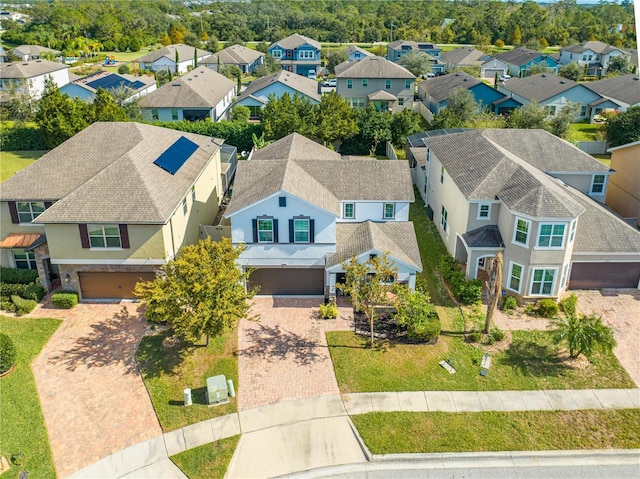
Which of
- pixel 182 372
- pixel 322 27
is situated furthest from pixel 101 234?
pixel 322 27

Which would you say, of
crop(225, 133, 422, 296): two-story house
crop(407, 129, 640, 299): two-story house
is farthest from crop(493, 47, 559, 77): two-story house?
crop(225, 133, 422, 296): two-story house

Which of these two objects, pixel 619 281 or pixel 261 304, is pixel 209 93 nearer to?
pixel 261 304

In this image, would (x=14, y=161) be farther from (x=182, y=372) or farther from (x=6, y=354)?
(x=182, y=372)

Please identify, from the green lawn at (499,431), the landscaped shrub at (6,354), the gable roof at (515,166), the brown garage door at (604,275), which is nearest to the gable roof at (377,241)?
the gable roof at (515,166)

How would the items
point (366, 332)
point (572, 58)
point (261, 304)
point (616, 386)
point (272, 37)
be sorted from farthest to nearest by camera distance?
point (272, 37), point (572, 58), point (261, 304), point (366, 332), point (616, 386)

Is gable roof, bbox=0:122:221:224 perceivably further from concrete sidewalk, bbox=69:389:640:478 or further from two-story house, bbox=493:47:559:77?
two-story house, bbox=493:47:559:77

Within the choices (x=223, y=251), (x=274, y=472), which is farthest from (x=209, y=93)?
(x=274, y=472)

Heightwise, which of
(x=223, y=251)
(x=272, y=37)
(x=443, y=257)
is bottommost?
(x=443, y=257)

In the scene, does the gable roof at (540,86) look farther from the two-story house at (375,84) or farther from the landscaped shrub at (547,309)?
the landscaped shrub at (547,309)
